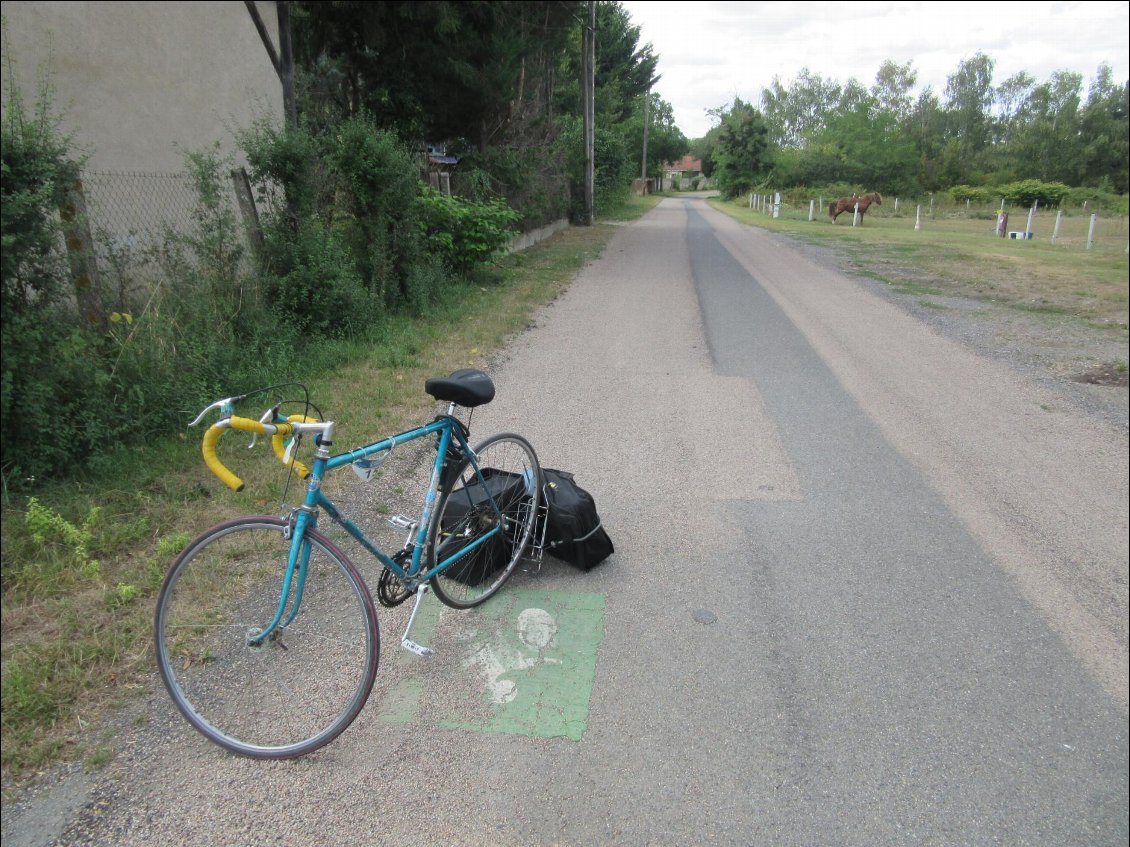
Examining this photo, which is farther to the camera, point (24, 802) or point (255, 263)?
point (255, 263)

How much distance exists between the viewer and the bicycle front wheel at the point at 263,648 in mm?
2537

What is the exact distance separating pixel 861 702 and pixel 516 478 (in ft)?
6.11

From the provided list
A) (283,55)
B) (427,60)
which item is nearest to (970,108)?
(283,55)

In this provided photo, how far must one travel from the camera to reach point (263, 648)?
280 centimetres

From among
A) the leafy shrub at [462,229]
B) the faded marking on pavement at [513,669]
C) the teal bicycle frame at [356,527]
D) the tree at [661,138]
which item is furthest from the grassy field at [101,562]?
the tree at [661,138]

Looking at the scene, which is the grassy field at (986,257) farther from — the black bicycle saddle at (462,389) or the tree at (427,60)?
the tree at (427,60)

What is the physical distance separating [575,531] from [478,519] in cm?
53

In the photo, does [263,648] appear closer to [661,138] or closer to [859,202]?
[859,202]

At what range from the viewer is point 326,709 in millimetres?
2676

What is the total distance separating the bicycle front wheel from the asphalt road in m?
0.11

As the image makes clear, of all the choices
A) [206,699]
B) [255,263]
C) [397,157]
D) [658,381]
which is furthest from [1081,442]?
[397,157]

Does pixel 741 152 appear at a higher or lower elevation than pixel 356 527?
higher

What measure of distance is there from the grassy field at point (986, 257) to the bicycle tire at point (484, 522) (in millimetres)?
2270

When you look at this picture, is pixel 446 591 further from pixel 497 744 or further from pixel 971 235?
pixel 971 235
